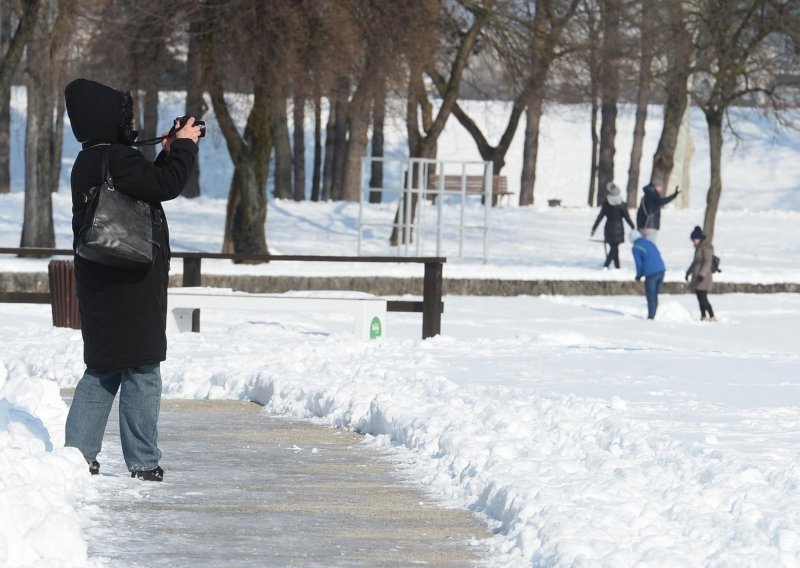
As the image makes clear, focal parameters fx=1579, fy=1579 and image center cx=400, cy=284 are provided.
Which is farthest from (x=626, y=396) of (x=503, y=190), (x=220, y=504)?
(x=503, y=190)

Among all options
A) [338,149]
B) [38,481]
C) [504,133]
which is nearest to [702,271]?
[38,481]

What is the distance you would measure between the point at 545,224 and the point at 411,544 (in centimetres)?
3101

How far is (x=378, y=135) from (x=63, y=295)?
30.7 m

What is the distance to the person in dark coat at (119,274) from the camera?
6250mm

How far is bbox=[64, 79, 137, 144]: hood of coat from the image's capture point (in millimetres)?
6293

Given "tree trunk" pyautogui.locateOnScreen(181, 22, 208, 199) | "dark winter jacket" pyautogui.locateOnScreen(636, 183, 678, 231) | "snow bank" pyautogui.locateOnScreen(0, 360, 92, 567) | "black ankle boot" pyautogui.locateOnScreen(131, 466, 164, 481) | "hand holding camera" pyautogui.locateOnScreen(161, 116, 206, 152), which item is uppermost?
"tree trunk" pyautogui.locateOnScreen(181, 22, 208, 199)

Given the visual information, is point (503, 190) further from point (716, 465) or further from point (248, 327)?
point (716, 465)

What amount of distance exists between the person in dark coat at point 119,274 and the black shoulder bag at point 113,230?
0.04 metres

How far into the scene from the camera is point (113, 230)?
20.2 ft

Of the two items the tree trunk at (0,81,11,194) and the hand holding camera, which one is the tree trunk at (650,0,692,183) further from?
the hand holding camera

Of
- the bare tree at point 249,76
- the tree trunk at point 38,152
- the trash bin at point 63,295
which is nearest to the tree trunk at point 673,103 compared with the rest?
the bare tree at point 249,76

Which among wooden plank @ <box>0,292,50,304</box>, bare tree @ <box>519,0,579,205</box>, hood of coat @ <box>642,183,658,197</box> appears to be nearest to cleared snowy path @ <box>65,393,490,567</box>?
wooden plank @ <box>0,292,50,304</box>

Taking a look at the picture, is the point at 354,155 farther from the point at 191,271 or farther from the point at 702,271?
the point at 191,271

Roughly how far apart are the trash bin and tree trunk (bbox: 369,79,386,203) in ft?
37.9
